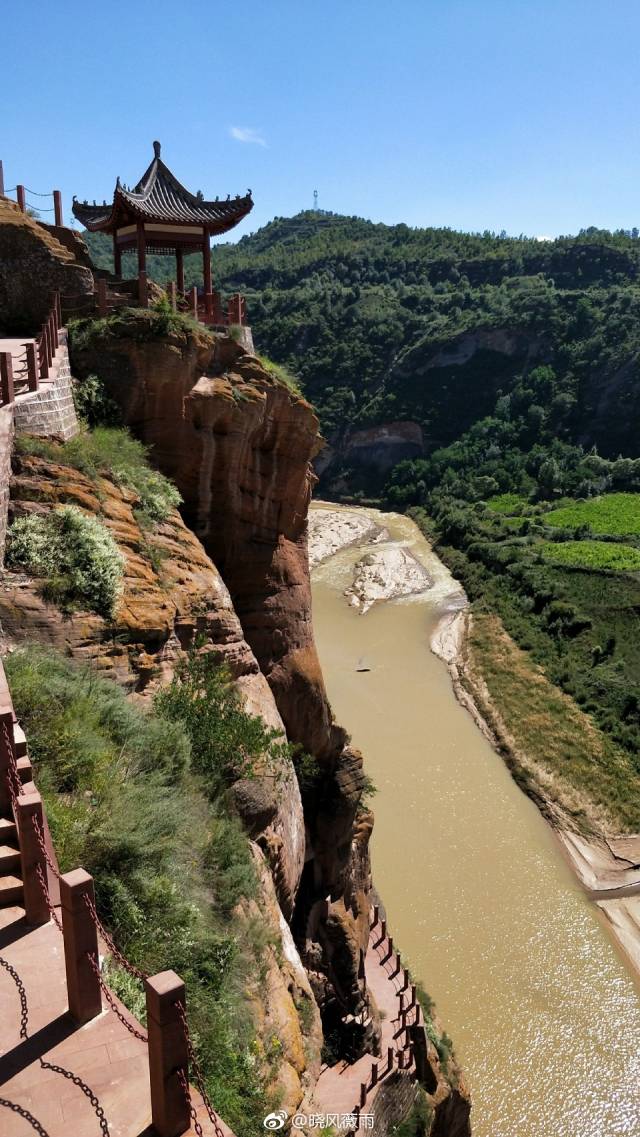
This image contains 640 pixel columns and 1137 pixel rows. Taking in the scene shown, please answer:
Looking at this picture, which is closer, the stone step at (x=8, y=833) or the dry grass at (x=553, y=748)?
the stone step at (x=8, y=833)

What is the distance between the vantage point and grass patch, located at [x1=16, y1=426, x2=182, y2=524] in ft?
32.5

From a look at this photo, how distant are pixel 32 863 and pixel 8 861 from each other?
0.37m

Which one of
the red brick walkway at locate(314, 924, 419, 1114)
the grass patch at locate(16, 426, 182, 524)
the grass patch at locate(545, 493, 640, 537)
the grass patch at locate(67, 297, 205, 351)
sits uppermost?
the grass patch at locate(67, 297, 205, 351)

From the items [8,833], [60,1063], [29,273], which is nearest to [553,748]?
[29,273]

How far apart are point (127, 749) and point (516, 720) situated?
972 inches

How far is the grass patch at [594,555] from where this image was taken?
43.4 metres

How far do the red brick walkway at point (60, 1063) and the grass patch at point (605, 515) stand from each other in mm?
51174

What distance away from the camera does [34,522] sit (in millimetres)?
8844

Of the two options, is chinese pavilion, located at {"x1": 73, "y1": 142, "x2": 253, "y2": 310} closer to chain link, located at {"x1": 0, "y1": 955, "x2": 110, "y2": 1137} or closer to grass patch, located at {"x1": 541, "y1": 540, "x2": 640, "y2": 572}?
chain link, located at {"x1": 0, "y1": 955, "x2": 110, "y2": 1137}

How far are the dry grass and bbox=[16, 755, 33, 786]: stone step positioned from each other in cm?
2228

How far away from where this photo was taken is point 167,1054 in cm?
347

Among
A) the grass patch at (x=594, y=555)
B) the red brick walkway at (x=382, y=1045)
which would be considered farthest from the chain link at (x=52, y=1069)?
the grass patch at (x=594, y=555)

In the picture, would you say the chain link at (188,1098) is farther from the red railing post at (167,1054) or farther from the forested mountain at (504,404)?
the forested mountain at (504,404)


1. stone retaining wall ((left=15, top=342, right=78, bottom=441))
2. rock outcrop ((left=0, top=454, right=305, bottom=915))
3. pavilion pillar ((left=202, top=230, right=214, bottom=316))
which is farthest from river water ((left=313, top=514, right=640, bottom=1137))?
pavilion pillar ((left=202, top=230, right=214, bottom=316))
